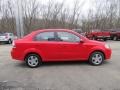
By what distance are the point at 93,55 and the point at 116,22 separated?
1364 inches

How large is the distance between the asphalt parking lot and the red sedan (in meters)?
0.34

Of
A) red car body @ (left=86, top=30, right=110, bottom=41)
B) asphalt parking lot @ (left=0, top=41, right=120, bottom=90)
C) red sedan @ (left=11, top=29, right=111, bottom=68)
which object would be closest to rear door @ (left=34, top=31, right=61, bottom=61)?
red sedan @ (left=11, top=29, right=111, bottom=68)

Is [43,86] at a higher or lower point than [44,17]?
lower

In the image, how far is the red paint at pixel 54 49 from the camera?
8.46m

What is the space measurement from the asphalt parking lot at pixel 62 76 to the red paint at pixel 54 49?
1.28 ft

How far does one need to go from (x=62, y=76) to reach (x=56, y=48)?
6.15 feet

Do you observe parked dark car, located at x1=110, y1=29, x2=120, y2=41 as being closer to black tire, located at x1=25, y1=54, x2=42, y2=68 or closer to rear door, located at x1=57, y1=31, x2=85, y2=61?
rear door, located at x1=57, y1=31, x2=85, y2=61

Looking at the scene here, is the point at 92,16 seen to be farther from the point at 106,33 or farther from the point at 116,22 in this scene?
the point at 106,33

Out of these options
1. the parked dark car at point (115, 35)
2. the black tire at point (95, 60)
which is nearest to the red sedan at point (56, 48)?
the black tire at point (95, 60)

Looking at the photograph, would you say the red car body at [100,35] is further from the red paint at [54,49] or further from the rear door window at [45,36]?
the rear door window at [45,36]

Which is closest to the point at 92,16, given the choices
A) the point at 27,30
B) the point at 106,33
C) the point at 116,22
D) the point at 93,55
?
the point at 116,22

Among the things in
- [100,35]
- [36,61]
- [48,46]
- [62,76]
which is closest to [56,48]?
[48,46]

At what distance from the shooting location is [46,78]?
6.71 m

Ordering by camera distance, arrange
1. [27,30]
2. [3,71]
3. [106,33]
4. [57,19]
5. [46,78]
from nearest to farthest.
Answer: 1. [46,78]
2. [3,71]
3. [106,33]
4. [27,30]
5. [57,19]
